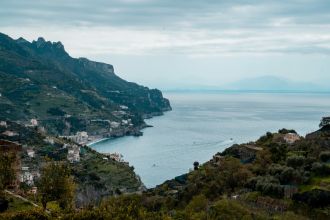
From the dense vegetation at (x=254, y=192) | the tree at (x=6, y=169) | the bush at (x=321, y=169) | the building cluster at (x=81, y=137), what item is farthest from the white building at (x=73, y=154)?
the bush at (x=321, y=169)

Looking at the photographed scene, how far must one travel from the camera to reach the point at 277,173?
39.6 m

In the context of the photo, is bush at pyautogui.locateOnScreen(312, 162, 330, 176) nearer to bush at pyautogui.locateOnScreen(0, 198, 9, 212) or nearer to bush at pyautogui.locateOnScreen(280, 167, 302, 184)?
bush at pyautogui.locateOnScreen(280, 167, 302, 184)

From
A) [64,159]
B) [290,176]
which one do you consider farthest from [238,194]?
[64,159]

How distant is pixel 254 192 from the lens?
3850 centimetres

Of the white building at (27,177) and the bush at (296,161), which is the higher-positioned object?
the bush at (296,161)

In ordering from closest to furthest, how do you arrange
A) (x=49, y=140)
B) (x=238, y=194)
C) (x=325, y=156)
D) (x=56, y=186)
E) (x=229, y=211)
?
(x=229, y=211) < (x=56, y=186) < (x=238, y=194) < (x=325, y=156) < (x=49, y=140)

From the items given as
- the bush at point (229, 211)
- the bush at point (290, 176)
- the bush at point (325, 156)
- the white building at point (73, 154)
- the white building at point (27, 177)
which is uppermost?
the bush at point (325, 156)

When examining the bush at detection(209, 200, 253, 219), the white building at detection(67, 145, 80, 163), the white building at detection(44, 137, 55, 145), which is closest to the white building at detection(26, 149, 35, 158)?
the white building at detection(67, 145, 80, 163)

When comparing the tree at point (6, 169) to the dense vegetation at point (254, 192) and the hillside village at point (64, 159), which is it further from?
the hillside village at point (64, 159)

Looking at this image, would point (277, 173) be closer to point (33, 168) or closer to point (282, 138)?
point (282, 138)

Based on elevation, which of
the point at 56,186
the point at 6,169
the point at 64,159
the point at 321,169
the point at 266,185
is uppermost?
the point at 321,169

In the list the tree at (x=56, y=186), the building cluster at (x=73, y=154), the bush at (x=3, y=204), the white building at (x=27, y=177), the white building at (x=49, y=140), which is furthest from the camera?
the white building at (x=49, y=140)

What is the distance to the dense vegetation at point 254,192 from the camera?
32250mm

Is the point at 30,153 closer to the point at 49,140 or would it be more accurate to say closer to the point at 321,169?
the point at 49,140
